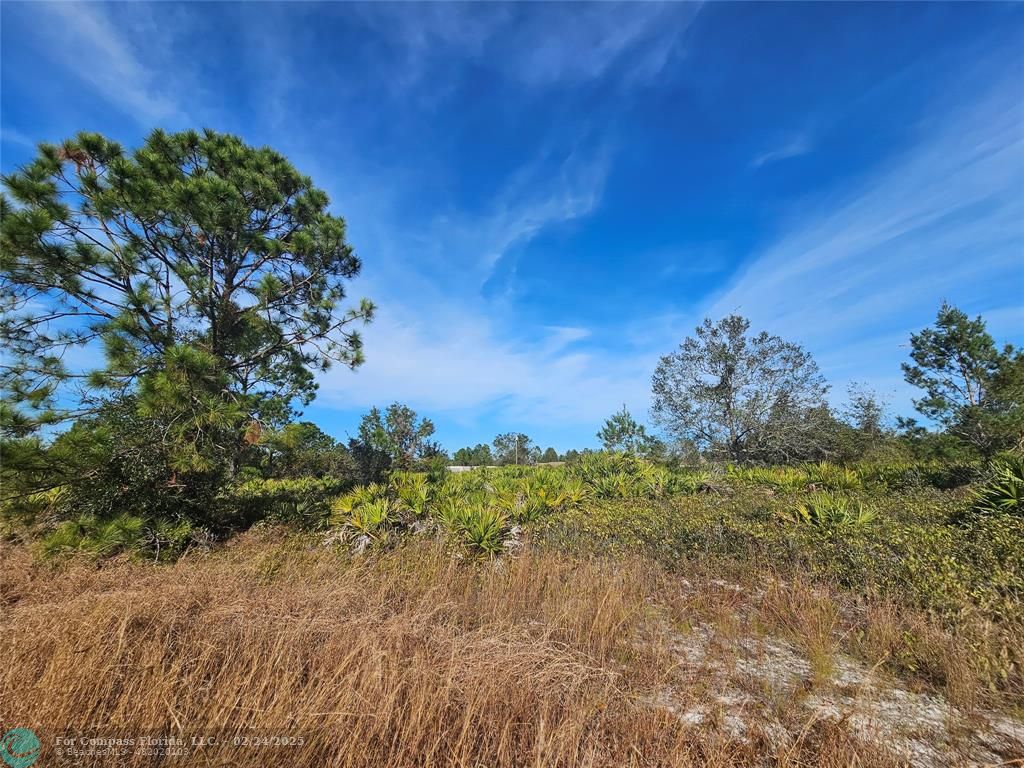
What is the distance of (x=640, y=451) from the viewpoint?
798 inches

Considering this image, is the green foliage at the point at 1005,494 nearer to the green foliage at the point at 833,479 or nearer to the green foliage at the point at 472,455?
the green foliage at the point at 833,479

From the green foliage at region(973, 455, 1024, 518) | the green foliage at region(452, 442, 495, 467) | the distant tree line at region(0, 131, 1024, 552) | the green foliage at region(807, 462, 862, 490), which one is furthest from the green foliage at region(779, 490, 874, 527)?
the green foliage at region(452, 442, 495, 467)

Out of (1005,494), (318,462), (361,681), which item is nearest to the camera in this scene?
(361,681)

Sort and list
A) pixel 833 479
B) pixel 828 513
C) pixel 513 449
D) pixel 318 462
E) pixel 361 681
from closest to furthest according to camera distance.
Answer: pixel 361 681, pixel 828 513, pixel 833 479, pixel 318 462, pixel 513 449

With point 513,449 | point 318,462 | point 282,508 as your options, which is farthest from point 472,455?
point 282,508

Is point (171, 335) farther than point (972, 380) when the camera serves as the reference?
No

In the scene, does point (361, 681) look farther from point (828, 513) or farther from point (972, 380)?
point (972, 380)

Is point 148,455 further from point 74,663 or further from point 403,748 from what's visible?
point 403,748

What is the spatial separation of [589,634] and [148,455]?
23.8 ft

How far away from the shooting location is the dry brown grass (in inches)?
80.9

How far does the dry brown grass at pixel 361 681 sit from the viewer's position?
6.74 feet

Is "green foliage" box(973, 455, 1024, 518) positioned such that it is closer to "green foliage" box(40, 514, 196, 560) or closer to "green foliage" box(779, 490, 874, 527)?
"green foliage" box(779, 490, 874, 527)

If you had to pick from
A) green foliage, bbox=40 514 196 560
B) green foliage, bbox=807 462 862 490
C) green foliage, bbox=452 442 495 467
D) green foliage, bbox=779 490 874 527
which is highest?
green foliage, bbox=452 442 495 467

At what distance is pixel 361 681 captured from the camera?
238cm
